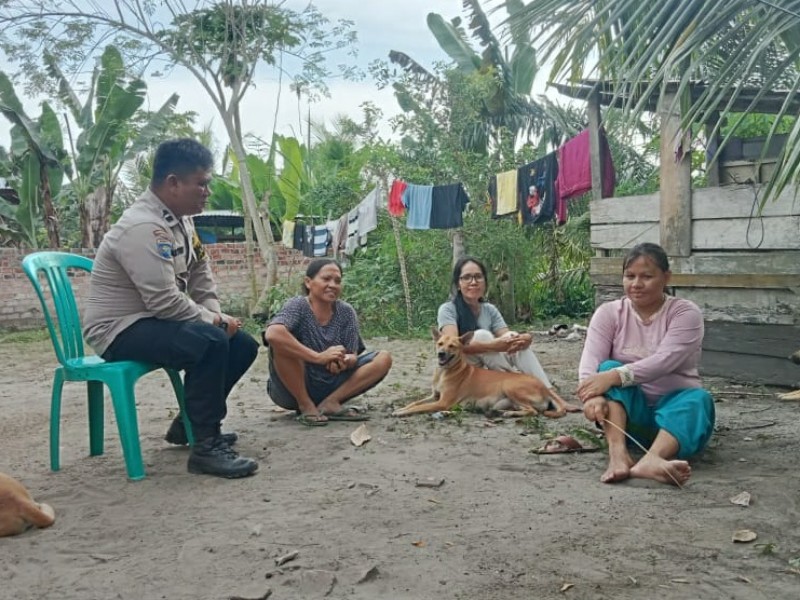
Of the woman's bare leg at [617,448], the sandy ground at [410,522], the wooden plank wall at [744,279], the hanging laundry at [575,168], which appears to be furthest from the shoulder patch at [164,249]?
the hanging laundry at [575,168]

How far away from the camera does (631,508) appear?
10.0 feet

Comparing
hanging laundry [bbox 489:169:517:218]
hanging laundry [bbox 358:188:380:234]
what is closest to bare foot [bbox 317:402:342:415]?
hanging laundry [bbox 489:169:517:218]

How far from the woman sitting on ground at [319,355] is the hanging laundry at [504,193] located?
17.0ft

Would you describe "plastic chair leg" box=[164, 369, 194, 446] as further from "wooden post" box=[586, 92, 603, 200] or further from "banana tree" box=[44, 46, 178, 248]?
"banana tree" box=[44, 46, 178, 248]

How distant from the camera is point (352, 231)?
12.1 meters

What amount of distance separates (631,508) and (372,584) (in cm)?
123

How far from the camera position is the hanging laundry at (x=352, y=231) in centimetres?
1198

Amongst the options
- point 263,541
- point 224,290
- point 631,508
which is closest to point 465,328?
point 631,508

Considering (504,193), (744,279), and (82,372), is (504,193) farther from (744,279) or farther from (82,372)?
(82,372)

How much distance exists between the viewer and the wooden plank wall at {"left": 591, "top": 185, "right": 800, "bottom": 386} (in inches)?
229

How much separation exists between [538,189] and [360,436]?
5675 millimetres

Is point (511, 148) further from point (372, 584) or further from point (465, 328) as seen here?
point (372, 584)

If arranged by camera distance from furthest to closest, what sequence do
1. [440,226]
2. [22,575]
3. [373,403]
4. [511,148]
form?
1. [511,148]
2. [440,226]
3. [373,403]
4. [22,575]

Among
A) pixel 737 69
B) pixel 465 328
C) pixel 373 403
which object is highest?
pixel 737 69
